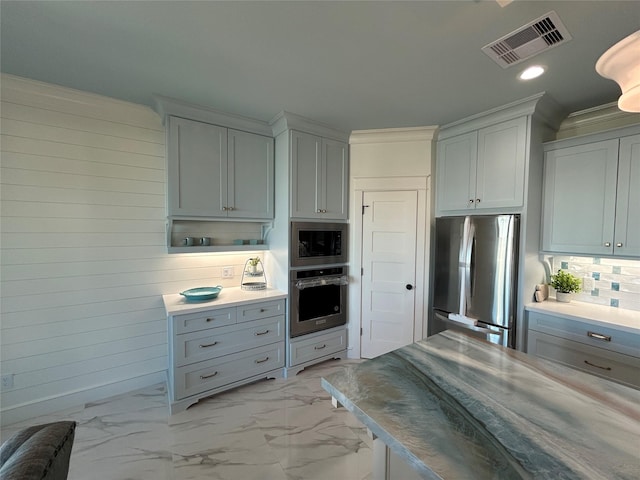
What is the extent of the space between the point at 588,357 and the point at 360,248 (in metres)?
2.02

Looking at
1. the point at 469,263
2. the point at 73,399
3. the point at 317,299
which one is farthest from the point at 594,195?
the point at 73,399

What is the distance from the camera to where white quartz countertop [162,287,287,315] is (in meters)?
2.19

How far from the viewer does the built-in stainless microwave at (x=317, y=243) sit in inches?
107

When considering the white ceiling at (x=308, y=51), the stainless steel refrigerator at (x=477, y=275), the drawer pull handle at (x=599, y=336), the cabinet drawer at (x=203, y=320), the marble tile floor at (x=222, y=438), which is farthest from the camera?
the stainless steel refrigerator at (x=477, y=275)

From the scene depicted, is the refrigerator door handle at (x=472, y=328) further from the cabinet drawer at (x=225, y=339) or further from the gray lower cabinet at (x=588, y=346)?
the cabinet drawer at (x=225, y=339)

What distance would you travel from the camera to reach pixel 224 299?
2.45 metres

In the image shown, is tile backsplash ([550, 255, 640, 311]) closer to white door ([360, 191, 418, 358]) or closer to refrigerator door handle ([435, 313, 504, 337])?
refrigerator door handle ([435, 313, 504, 337])

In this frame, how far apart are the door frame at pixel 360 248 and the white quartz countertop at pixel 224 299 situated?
90 centimetres

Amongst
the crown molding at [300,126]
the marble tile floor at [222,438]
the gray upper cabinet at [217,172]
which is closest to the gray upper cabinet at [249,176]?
the gray upper cabinet at [217,172]

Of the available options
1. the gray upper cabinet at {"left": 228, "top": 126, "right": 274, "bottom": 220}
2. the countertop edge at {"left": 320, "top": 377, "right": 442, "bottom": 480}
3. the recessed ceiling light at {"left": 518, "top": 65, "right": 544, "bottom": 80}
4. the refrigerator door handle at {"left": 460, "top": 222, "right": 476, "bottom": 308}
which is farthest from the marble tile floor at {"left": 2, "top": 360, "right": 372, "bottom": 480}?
the recessed ceiling light at {"left": 518, "top": 65, "right": 544, "bottom": 80}

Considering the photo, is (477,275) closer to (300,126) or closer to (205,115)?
(300,126)

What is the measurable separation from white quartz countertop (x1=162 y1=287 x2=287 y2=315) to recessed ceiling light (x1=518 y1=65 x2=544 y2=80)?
258cm

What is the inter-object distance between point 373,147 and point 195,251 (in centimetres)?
217

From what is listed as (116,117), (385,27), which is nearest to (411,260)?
(385,27)
